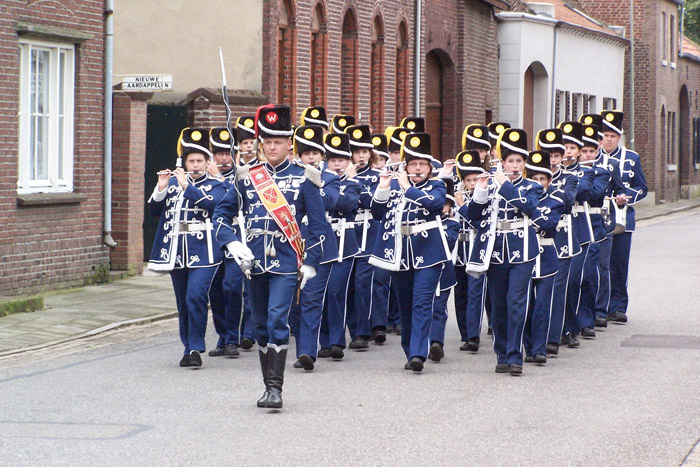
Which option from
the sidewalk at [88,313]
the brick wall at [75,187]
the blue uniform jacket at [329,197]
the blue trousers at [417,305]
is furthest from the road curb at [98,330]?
the blue trousers at [417,305]

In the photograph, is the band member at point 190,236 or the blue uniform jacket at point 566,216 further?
the blue uniform jacket at point 566,216

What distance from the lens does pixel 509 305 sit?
10469mm

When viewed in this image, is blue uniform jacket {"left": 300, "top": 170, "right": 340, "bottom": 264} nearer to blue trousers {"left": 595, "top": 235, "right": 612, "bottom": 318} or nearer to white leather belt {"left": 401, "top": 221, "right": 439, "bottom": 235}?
white leather belt {"left": 401, "top": 221, "right": 439, "bottom": 235}

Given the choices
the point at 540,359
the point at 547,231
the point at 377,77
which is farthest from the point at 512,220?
the point at 377,77

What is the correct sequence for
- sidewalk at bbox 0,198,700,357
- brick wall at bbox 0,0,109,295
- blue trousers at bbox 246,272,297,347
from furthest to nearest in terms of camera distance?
brick wall at bbox 0,0,109,295 → sidewalk at bbox 0,198,700,357 → blue trousers at bbox 246,272,297,347

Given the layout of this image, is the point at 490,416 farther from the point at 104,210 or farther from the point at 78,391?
the point at 104,210

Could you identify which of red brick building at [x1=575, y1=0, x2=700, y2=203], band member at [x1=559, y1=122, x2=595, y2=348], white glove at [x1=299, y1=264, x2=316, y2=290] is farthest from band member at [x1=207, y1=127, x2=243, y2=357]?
red brick building at [x1=575, y1=0, x2=700, y2=203]

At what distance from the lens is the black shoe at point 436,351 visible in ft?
35.8

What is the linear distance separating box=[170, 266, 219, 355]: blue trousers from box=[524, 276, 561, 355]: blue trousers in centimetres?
258

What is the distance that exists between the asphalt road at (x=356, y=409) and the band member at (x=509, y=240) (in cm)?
33

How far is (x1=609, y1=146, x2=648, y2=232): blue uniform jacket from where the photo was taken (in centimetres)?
1367

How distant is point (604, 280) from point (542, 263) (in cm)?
282

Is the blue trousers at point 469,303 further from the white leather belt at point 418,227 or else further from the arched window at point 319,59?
the arched window at point 319,59

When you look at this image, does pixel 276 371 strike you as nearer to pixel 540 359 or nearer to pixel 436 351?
pixel 436 351
